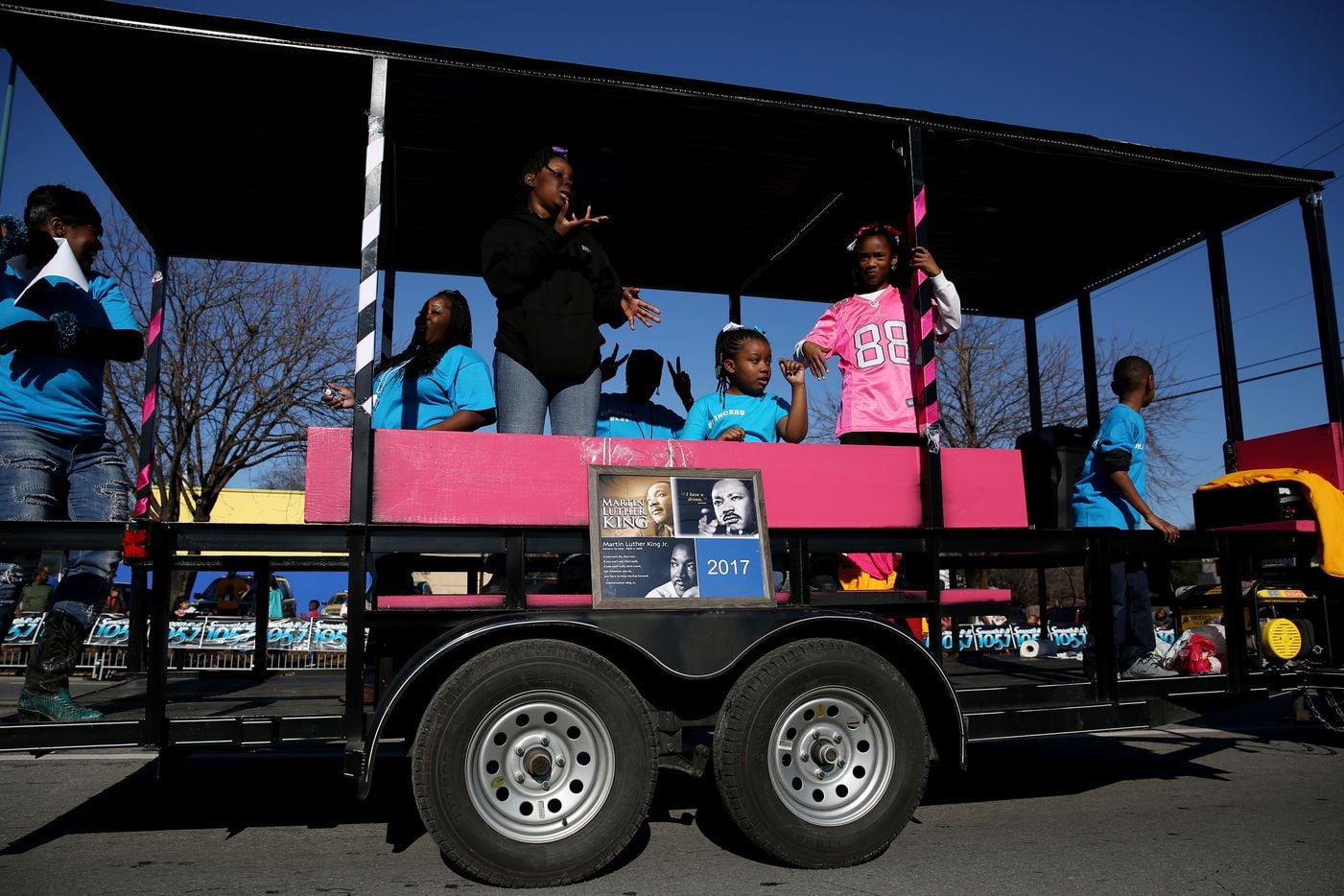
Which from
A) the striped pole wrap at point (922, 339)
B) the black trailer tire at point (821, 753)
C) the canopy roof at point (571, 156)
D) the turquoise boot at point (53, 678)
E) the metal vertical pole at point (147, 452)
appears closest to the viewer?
the black trailer tire at point (821, 753)

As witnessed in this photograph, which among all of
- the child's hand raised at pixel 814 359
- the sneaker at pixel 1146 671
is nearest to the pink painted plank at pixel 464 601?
the child's hand raised at pixel 814 359

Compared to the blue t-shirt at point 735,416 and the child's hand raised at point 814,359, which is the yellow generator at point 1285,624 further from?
the blue t-shirt at point 735,416

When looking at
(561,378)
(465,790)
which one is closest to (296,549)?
(465,790)

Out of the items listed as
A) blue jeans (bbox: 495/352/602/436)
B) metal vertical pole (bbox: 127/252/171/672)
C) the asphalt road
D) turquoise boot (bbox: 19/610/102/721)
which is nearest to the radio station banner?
metal vertical pole (bbox: 127/252/171/672)

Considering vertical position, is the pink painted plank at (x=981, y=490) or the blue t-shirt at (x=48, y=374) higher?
the blue t-shirt at (x=48, y=374)

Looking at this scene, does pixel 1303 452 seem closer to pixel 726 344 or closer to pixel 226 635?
pixel 726 344

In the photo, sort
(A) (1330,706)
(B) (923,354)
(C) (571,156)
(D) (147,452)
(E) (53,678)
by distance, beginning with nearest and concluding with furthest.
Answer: (E) (53,678)
(B) (923,354)
(C) (571,156)
(D) (147,452)
(A) (1330,706)

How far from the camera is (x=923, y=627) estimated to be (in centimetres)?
621

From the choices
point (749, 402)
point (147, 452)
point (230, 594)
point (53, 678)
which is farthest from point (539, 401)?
point (230, 594)

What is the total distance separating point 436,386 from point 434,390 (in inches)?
1.1

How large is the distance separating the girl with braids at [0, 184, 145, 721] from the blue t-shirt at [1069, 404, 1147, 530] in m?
4.96

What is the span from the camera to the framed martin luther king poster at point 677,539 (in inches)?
143

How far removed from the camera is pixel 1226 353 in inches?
242

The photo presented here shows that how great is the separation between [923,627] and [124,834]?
4.66 m
